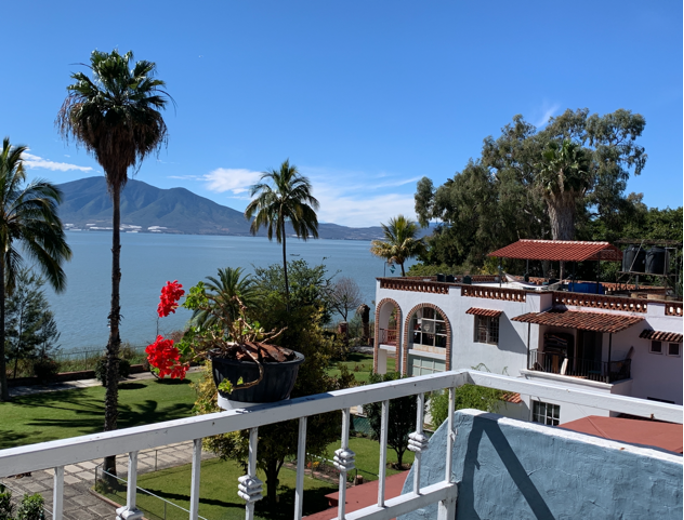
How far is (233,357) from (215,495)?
14363mm

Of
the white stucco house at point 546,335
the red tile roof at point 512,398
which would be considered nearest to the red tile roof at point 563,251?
the white stucco house at point 546,335

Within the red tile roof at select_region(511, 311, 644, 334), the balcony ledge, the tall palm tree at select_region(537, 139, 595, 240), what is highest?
the tall palm tree at select_region(537, 139, 595, 240)

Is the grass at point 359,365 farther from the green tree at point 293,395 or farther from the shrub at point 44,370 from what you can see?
the green tree at point 293,395

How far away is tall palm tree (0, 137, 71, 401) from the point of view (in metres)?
23.8

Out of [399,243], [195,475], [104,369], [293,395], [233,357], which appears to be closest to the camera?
[195,475]

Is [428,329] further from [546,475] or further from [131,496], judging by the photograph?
[131,496]

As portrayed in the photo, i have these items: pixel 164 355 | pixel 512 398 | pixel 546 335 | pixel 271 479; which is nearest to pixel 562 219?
pixel 546 335

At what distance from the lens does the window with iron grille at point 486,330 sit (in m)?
24.5

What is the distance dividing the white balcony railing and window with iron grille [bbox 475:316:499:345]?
2215 cm

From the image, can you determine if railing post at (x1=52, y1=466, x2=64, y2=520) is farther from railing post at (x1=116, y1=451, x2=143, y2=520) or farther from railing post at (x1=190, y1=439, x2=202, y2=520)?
railing post at (x1=190, y1=439, x2=202, y2=520)

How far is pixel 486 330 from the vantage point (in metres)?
24.7

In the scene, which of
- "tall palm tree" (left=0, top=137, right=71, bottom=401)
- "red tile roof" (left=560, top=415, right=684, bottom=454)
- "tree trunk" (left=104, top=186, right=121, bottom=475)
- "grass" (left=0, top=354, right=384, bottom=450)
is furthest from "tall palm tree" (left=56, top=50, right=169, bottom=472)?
"red tile roof" (left=560, top=415, right=684, bottom=454)

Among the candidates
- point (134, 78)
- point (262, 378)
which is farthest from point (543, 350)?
point (262, 378)

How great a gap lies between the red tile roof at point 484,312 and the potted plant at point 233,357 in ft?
72.6
